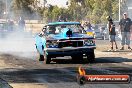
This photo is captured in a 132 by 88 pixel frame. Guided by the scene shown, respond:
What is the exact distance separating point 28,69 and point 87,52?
259 centimetres

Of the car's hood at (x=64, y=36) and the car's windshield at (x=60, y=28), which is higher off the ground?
the car's windshield at (x=60, y=28)

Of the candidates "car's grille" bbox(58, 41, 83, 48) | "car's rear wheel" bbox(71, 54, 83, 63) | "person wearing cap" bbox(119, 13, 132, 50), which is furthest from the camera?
"person wearing cap" bbox(119, 13, 132, 50)

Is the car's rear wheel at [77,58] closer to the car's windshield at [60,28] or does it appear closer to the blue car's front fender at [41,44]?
the car's windshield at [60,28]

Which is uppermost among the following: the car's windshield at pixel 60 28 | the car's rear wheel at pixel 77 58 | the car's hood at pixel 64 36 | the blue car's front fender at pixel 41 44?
the car's windshield at pixel 60 28

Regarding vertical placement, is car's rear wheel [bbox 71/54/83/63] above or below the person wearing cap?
below

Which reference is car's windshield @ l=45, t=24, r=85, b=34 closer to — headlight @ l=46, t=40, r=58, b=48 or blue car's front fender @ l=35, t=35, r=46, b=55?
blue car's front fender @ l=35, t=35, r=46, b=55

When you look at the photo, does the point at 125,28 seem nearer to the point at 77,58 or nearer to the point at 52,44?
the point at 77,58

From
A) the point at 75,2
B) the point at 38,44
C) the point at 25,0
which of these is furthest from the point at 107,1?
the point at 38,44

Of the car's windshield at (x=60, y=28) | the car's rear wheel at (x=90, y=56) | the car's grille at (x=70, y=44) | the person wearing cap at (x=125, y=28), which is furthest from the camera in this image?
the person wearing cap at (x=125, y=28)

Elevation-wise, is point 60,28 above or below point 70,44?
above

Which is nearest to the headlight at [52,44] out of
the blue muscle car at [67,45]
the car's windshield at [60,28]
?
the blue muscle car at [67,45]

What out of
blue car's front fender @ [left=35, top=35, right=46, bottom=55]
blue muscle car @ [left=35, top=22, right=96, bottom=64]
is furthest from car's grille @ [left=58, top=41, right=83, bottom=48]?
blue car's front fender @ [left=35, top=35, right=46, bottom=55]

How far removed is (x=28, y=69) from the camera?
43.2ft

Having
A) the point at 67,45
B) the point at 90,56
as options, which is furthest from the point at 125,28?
the point at 67,45
